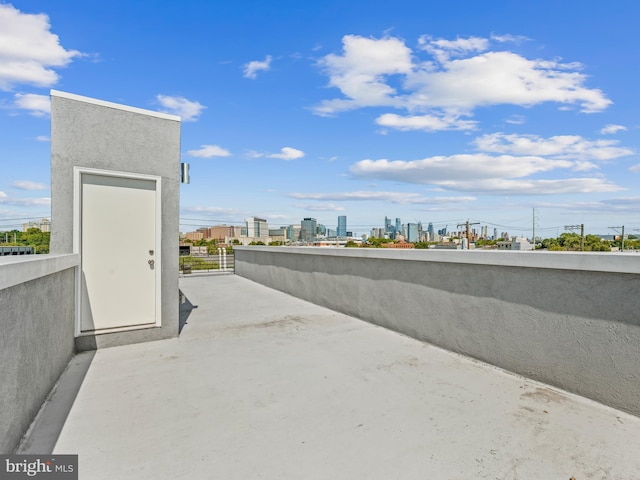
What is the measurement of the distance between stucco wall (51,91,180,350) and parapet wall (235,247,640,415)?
11.2ft

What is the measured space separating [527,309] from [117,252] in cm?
533

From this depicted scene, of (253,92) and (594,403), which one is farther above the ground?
(253,92)

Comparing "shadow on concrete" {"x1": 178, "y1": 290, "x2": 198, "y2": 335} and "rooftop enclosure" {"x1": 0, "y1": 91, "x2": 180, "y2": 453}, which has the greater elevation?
"rooftop enclosure" {"x1": 0, "y1": 91, "x2": 180, "y2": 453}

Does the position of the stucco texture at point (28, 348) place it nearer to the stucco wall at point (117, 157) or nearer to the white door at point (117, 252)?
the white door at point (117, 252)

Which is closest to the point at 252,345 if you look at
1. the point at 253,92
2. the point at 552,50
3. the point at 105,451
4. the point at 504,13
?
the point at 105,451

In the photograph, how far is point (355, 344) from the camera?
15.1 ft

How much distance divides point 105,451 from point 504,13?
9356mm

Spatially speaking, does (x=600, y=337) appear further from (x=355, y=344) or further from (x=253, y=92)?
(x=253, y=92)

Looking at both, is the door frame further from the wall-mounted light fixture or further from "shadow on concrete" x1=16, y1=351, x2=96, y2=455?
"shadow on concrete" x1=16, y1=351, x2=96, y2=455

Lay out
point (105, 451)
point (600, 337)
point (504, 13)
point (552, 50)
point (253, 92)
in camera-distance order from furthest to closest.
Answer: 1. point (253, 92)
2. point (552, 50)
3. point (504, 13)
4. point (600, 337)
5. point (105, 451)

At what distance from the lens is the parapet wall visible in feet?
8.84

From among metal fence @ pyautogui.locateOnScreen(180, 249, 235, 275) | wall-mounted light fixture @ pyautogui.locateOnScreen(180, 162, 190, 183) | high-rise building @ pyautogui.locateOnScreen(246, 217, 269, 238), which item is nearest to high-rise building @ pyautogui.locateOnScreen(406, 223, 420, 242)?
high-rise building @ pyautogui.locateOnScreen(246, 217, 269, 238)

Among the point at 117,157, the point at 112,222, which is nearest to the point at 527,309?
the point at 112,222

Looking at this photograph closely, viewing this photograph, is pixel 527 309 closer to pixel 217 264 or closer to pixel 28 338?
pixel 28 338
